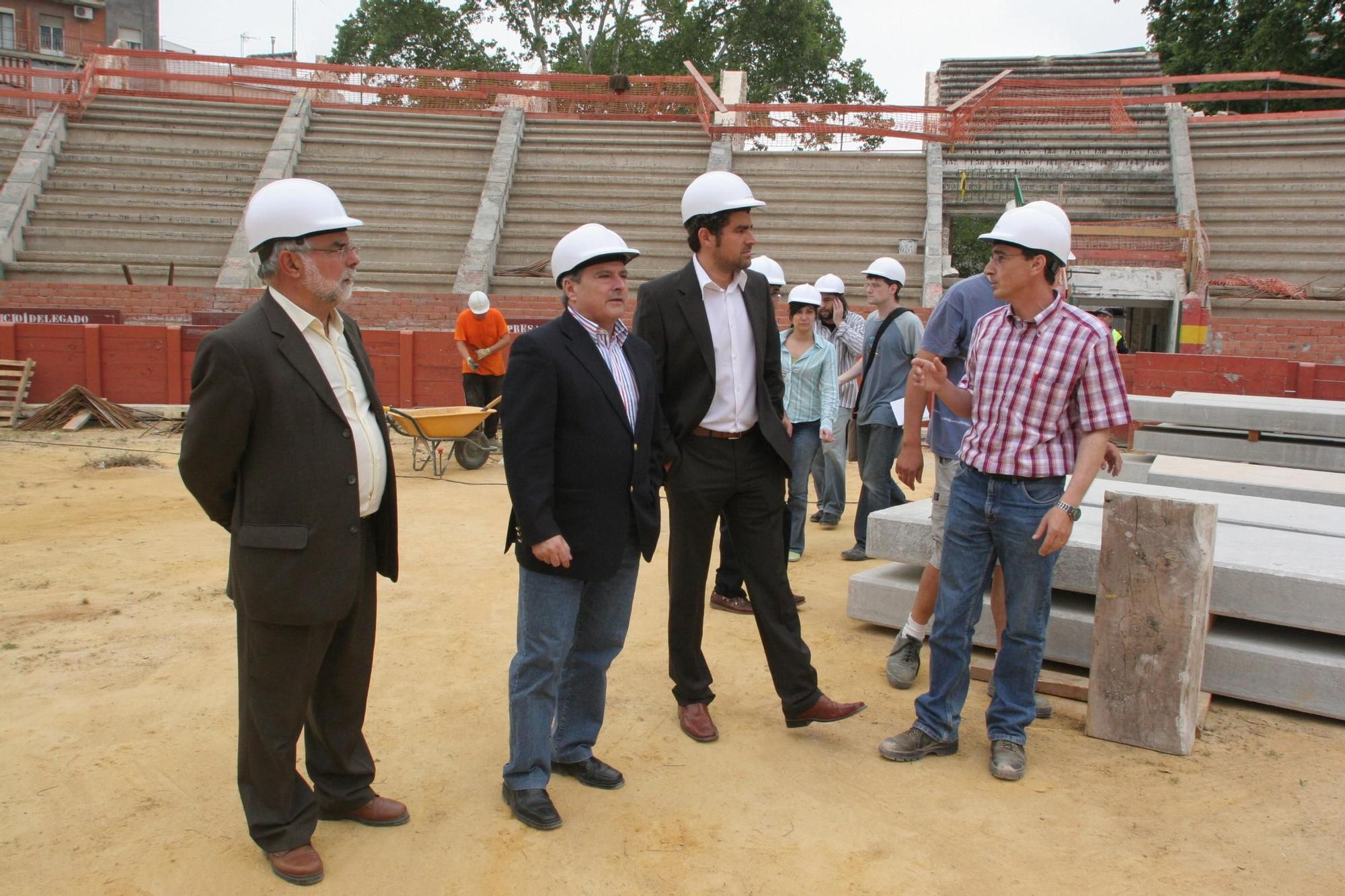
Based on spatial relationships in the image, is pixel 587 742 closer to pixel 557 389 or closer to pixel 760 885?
pixel 760 885

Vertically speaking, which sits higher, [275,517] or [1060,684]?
[275,517]

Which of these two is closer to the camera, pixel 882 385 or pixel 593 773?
pixel 593 773

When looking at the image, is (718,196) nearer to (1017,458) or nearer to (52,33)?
(1017,458)

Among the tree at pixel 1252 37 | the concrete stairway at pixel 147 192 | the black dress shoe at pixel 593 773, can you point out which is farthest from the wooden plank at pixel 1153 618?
the tree at pixel 1252 37

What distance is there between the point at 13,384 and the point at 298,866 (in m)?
13.8

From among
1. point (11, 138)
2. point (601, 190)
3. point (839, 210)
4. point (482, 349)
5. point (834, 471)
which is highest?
point (11, 138)

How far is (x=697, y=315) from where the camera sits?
416cm

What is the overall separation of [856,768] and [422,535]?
481 cm

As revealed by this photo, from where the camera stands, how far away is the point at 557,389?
352cm

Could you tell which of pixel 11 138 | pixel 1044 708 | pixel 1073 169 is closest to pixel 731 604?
pixel 1044 708

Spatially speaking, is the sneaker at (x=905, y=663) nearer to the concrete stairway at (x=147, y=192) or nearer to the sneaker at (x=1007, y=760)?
the sneaker at (x=1007, y=760)

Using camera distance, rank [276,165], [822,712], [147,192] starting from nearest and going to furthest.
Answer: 1. [822,712]
2. [147,192]
3. [276,165]

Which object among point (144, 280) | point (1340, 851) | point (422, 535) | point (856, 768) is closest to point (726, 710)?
point (856, 768)

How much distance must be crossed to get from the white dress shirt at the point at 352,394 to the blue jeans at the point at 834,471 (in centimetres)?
528
